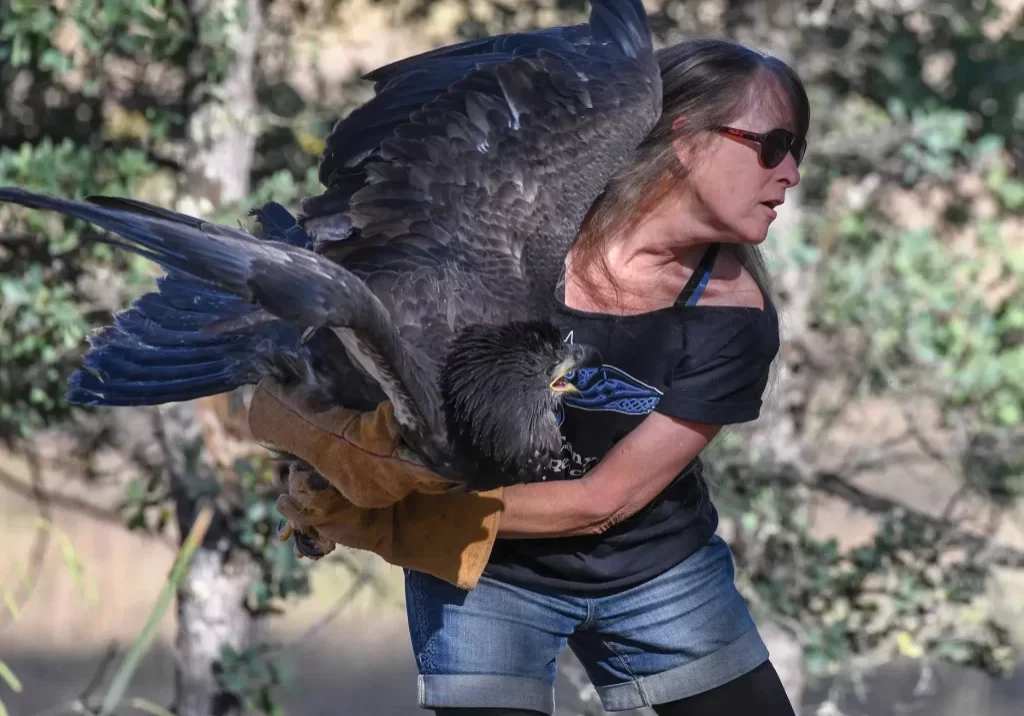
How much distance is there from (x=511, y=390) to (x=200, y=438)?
2365 mm

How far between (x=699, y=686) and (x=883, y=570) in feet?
8.69

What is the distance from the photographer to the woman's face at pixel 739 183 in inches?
110

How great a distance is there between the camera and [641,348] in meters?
2.78

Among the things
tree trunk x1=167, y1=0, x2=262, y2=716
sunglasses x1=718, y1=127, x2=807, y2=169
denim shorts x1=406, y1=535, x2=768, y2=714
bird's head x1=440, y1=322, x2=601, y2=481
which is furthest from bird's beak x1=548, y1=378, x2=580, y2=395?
tree trunk x1=167, y1=0, x2=262, y2=716

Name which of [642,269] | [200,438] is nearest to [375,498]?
[642,269]

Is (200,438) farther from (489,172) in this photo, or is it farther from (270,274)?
(270,274)

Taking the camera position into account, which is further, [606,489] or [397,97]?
[397,97]

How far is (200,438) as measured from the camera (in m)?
4.81

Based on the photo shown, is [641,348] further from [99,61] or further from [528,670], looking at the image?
[99,61]

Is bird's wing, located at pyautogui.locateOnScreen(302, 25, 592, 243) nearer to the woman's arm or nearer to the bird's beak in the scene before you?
the bird's beak

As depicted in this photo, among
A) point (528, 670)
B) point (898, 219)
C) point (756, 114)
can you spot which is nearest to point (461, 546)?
point (528, 670)

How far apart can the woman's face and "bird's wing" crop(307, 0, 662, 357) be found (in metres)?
0.25

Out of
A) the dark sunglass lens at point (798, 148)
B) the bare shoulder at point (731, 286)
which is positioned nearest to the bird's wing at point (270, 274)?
the bare shoulder at point (731, 286)

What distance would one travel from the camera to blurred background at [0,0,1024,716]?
477 cm
